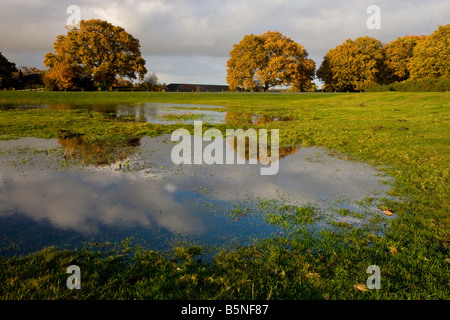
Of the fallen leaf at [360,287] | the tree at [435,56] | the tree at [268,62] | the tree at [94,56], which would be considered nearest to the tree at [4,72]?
the tree at [94,56]

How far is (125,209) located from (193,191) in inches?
62.5

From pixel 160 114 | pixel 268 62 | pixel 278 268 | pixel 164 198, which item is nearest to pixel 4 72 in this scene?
pixel 268 62

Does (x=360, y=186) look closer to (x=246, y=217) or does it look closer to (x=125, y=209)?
(x=246, y=217)

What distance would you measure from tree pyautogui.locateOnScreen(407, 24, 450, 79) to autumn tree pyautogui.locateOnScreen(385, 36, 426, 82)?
9.90 m

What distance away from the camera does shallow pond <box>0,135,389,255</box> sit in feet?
15.1

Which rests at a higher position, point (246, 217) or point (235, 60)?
point (235, 60)

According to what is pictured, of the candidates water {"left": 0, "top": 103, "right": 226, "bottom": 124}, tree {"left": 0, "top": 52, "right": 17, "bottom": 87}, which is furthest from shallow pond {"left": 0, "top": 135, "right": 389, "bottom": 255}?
tree {"left": 0, "top": 52, "right": 17, "bottom": 87}

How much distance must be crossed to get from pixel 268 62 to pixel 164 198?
195 ft

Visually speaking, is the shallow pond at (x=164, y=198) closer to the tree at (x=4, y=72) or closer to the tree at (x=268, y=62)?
the tree at (x=268, y=62)

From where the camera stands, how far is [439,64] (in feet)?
156

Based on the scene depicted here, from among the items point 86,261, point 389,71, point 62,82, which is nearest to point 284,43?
point 389,71

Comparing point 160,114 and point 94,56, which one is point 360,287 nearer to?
point 160,114

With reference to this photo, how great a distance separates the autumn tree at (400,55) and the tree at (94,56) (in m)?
56.0

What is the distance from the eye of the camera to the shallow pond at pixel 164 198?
15.1 feet
